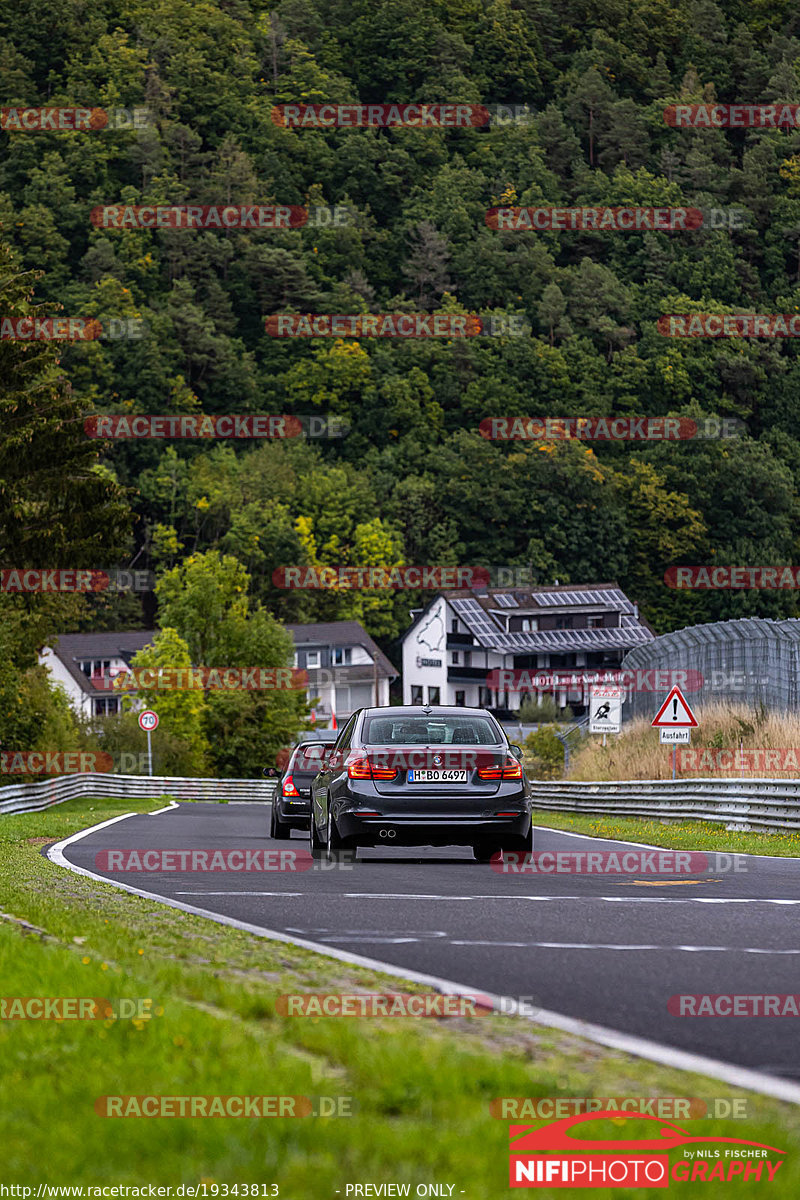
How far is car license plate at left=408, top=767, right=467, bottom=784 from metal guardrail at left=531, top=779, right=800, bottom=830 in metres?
8.12

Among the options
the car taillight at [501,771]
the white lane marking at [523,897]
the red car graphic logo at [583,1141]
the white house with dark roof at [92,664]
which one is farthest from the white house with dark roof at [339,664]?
the red car graphic logo at [583,1141]

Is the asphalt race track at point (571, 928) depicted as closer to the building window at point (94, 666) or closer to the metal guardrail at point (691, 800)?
the metal guardrail at point (691, 800)

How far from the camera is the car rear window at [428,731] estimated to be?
15383mm

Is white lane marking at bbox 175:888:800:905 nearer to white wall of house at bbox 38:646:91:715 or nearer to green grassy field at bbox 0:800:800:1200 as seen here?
green grassy field at bbox 0:800:800:1200

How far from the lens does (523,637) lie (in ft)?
378

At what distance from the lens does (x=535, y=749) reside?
194ft

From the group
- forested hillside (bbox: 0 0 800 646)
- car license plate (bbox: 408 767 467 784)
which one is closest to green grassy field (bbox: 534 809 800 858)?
car license plate (bbox: 408 767 467 784)

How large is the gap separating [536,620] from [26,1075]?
111m

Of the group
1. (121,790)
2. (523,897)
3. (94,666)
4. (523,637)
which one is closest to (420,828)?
(523,897)

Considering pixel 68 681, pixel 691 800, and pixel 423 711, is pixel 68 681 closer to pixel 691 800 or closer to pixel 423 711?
pixel 691 800

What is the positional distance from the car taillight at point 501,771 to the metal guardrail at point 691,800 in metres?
7.65

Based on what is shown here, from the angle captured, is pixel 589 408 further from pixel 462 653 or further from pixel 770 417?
pixel 462 653

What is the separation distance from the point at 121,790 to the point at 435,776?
130ft

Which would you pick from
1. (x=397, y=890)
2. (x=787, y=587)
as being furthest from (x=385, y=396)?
(x=397, y=890)
